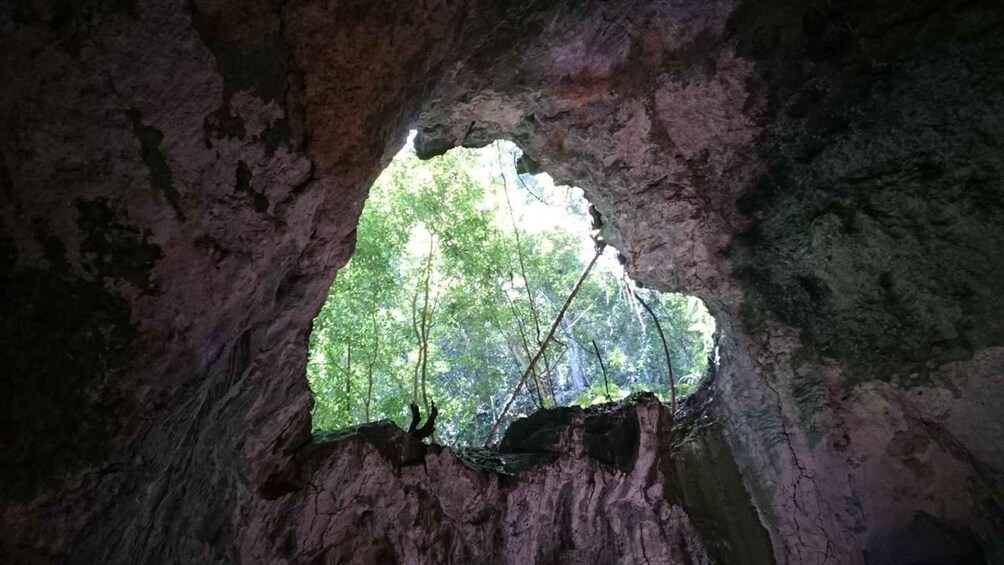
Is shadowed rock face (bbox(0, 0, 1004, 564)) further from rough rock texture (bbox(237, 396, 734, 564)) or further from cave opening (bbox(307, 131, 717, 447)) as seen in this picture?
cave opening (bbox(307, 131, 717, 447))

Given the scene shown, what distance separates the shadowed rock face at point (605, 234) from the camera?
173 cm

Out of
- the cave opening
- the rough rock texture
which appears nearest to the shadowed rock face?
the rough rock texture

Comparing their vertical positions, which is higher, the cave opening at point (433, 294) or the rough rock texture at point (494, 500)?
the cave opening at point (433, 294)

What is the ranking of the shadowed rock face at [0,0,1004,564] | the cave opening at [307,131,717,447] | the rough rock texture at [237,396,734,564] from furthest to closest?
the cave opening at [307,131,717,447]
the rough rock texture at [237,396,734,564]
the shadowed rock face at [0,0,1004,564]

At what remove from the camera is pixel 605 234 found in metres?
4.29

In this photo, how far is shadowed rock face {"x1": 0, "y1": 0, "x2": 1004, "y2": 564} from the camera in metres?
1.73

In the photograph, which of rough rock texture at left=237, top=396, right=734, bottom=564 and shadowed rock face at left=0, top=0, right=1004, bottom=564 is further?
rough rock texture at left=237, top=396, right=734, bottom=564

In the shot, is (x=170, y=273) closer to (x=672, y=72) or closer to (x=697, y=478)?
(x=672, y=72)

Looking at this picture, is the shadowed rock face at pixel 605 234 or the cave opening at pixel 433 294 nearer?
the shadowed rock face at pixel 605 234

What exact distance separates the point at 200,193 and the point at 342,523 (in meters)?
1.88

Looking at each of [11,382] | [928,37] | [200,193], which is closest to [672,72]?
[928,37]

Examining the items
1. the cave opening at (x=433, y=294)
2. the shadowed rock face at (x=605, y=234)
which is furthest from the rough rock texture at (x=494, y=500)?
the cave opening at (x=433, y=294)

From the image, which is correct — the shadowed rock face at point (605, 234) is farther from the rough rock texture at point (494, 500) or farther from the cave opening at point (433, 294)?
the cave opening at point (433, 294)

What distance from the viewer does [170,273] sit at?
1938mm
